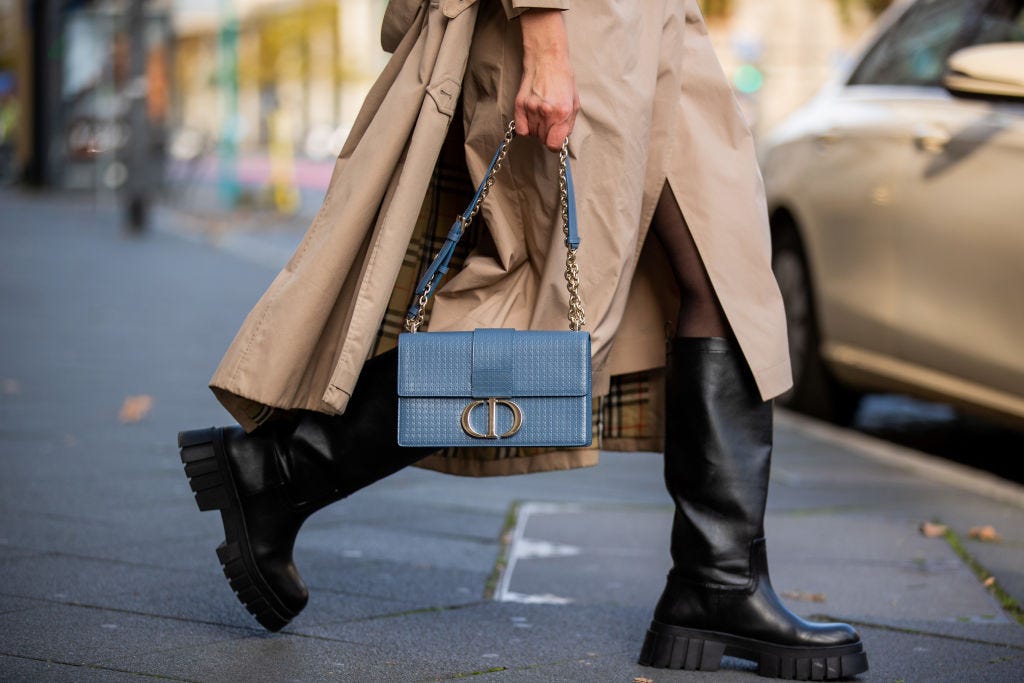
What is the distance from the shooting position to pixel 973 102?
4723mm

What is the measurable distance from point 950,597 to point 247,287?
301 inches

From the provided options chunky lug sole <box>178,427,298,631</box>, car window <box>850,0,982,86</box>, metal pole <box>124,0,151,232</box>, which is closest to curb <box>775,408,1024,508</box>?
car window <box>850,0,982,86</box>

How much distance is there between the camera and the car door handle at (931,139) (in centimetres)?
473

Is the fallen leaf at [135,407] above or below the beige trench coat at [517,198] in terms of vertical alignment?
below

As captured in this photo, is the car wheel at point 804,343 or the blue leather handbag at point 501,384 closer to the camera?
the blue leather handbag at point 501,384

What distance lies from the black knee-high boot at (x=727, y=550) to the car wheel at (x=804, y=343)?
3.03m

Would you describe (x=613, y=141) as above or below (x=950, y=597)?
above

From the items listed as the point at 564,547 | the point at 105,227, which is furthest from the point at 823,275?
the point at 105,227

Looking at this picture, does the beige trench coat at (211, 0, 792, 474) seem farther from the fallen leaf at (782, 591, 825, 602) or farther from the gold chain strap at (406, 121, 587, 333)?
the fallen leaf at (782, 591, 825, 602)

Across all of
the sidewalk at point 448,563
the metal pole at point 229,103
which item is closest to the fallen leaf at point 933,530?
the sidewalk at point 448,563

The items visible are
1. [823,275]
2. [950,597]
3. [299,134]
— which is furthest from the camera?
[299,134]

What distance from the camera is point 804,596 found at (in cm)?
332

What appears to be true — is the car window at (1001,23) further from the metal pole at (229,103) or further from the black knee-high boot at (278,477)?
the metal pole at (229,103)

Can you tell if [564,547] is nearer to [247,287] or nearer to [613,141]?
[613,141]
